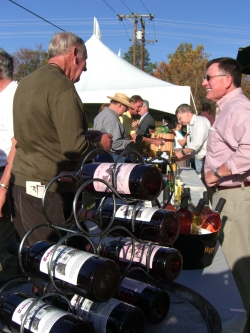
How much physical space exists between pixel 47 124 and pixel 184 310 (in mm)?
948

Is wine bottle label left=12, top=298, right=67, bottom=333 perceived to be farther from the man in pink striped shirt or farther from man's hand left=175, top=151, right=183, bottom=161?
man's hand left=175, top=151, right=183, bottom=161

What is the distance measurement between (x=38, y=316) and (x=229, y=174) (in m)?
1.40

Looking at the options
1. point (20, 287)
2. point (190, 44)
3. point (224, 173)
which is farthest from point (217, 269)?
point (190, 44)

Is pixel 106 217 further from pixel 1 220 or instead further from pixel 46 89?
pixel 1 220

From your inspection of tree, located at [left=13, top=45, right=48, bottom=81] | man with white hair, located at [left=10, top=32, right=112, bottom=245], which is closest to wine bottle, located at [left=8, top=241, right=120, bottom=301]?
man with white hair, located at [left=10, top=32, right=112, bottom=245]

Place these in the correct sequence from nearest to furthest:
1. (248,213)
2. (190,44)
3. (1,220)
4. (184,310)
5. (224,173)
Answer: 1. (184,310)
2. (224,173)
3. (248,213)
4. (1,220)
5. (190,44)

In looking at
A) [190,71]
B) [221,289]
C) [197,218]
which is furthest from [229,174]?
[190,71]

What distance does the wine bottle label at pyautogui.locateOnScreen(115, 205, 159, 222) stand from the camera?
3.65 ft

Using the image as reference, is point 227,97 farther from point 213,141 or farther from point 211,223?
point 211,223

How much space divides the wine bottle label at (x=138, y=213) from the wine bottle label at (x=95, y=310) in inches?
10.7

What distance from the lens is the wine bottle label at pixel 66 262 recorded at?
0.83 m

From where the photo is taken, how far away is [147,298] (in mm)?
1019

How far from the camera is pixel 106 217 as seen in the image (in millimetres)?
1183

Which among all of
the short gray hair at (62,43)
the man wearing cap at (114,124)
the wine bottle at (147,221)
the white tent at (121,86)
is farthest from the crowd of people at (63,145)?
the white tent at (121,86)
